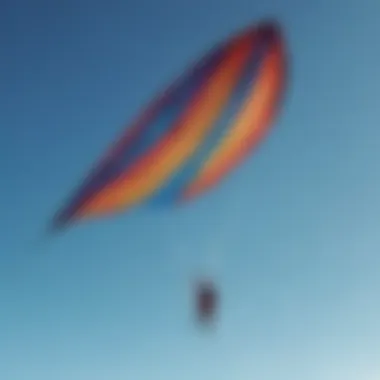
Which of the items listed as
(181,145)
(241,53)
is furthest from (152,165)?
(241,53)

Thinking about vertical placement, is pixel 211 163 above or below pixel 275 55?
below

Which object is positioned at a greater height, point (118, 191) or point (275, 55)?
point (275, 55)

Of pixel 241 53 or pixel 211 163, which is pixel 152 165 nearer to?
pixel 211 163

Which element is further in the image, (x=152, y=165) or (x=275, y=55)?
(x=152, y=165)

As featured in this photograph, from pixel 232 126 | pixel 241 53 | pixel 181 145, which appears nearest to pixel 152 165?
pixel 181 145

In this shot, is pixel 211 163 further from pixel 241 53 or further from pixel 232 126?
pixel 241 53

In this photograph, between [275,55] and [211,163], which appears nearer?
[275,55]

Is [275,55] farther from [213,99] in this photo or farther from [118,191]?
[118,191]
